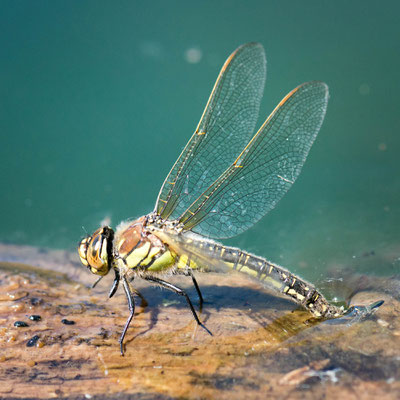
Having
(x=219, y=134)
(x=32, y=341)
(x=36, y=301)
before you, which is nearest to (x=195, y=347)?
(x=32, y=341)

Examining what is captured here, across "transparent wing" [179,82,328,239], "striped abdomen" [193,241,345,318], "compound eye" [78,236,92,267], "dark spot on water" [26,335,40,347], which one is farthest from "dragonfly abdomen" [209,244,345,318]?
"dark spot on water" [26,335,40,347]

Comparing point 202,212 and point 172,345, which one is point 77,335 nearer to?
point 172,345

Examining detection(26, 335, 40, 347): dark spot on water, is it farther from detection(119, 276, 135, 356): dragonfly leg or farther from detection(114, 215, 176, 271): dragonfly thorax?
detection(114, 215, 176, 271): dragonfly thorax

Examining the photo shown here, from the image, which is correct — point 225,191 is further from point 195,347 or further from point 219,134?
point 195,347

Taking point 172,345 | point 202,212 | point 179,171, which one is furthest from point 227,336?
point 179,171

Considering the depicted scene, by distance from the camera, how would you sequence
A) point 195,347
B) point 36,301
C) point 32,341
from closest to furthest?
point 195,347 < point 32,341 < point 36,301
